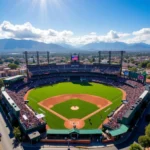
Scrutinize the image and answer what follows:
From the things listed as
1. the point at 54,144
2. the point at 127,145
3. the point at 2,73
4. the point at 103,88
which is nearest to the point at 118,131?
the point at 127,145

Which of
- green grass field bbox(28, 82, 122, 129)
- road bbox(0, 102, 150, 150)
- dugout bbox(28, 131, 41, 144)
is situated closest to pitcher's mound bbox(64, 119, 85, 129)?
green grass field bbox(28, 82, 122, 129)

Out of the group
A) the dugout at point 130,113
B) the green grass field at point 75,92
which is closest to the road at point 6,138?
the green grass field at point 75,92

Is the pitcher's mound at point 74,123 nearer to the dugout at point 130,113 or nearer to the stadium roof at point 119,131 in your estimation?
→ the stadium roof at point 119,131

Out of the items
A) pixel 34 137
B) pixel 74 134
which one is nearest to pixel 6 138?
pixel 34 137

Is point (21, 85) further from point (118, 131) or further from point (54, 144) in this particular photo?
point (118, 131)

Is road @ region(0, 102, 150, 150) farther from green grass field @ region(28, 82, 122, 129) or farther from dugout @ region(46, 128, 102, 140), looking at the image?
green grass field @ region(28, 82, 122, 129)
